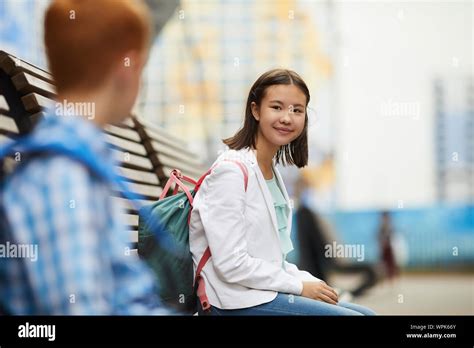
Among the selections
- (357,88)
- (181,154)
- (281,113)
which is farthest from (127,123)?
(357,88)

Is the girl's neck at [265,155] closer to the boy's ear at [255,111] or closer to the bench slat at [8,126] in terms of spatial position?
the boy's ear at [255,111]

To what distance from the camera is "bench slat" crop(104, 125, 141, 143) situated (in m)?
3.58

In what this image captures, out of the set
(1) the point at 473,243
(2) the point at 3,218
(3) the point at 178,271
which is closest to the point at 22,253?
(2) the point at 3,218

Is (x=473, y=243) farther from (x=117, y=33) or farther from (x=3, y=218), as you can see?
(x=3, y=218)

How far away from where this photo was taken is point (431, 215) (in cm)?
377

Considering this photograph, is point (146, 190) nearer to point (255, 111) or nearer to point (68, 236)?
point (255, 111)

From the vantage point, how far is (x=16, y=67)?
136 inches

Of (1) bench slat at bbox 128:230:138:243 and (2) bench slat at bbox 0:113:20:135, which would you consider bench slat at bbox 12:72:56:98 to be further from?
(1) bench slat at bbox 128:230:138:243

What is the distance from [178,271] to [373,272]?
1181mm

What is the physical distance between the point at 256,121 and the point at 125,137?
828 millimetres

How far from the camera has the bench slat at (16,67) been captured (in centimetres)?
344

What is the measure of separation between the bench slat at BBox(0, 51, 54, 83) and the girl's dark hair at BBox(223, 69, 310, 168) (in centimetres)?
100

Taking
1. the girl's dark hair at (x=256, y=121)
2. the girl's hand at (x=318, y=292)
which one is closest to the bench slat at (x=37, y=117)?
the girl's dark hair at (x=256, y=121)

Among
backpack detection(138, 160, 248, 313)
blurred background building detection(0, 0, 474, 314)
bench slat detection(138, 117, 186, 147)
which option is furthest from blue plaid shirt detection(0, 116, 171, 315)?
blurred background building detection(0, 0, 474, 314)
